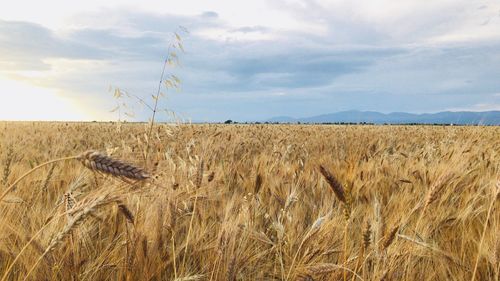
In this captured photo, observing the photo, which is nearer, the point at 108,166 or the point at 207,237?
the point at 108,166

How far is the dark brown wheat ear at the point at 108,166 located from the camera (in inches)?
38.5

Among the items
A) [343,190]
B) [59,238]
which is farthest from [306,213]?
[59,238]

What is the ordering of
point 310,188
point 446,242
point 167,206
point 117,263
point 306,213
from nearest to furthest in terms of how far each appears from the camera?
1. point 117,263
2. point 167,206
3. point 446,242
4. point 306,213
5. point 310,188

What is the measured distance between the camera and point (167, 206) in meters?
2.25

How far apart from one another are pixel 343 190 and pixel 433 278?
1.02 meters

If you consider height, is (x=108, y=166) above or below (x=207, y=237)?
above

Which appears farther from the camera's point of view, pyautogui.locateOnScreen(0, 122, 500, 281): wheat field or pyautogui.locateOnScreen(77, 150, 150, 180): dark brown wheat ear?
pyautogui.locateOnScreen(0, 122, 500, 281): wheat field

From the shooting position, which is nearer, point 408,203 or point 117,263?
point 117,263

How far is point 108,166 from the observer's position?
0.99 meters

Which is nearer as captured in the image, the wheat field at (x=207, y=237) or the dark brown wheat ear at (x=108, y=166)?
the dark brown wheat ear at (x=108, y=166)

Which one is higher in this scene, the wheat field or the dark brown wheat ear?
the dark brown wheat ear

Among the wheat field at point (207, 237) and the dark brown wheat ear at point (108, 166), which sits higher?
the dark brown wheat ear at point (108, 166)

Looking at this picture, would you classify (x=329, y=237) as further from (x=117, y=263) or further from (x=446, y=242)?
(x=117, y=263)

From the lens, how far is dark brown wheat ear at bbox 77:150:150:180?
977mm
